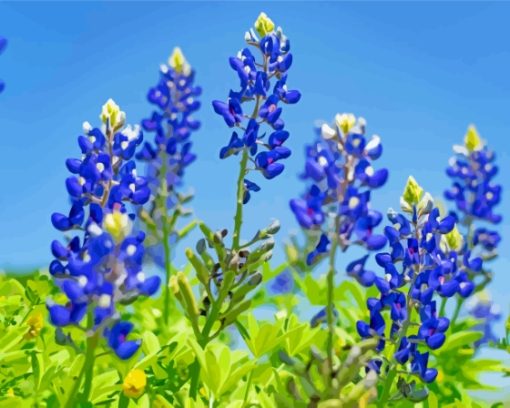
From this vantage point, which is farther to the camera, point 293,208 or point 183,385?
point 183,385

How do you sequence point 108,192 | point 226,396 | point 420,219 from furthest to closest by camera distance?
point 226,396
point 420,219
point 108,192

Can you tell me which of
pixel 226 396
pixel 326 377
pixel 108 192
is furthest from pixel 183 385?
pixel 326 377

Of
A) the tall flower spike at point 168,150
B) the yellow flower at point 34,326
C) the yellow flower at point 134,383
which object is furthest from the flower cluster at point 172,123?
the yellow flower at point 134,383

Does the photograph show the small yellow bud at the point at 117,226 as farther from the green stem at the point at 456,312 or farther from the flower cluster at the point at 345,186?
the green stem at the point at 456,312

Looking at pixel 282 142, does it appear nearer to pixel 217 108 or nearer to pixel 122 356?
pixel 217 108

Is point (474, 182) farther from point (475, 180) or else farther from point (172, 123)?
point (172, 123)

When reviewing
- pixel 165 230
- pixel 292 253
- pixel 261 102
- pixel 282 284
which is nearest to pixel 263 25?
pixel 261 102

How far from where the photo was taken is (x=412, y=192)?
4211mm

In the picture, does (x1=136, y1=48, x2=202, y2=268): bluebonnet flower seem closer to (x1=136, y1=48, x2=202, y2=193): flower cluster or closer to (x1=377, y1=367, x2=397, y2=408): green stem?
(x1=136, y1=48, x2=202, y2=193): flower cluster

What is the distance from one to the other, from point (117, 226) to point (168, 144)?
4140 mm

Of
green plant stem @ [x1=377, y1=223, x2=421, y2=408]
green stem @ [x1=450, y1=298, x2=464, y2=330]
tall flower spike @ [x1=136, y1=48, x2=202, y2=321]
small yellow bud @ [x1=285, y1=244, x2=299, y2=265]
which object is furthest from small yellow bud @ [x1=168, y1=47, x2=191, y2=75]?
green plant stem @ [x1=377, y1=223, x2=421, y2=408]

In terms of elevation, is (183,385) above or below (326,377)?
above

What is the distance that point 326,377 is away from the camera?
322 cm

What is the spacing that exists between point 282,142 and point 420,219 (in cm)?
77
